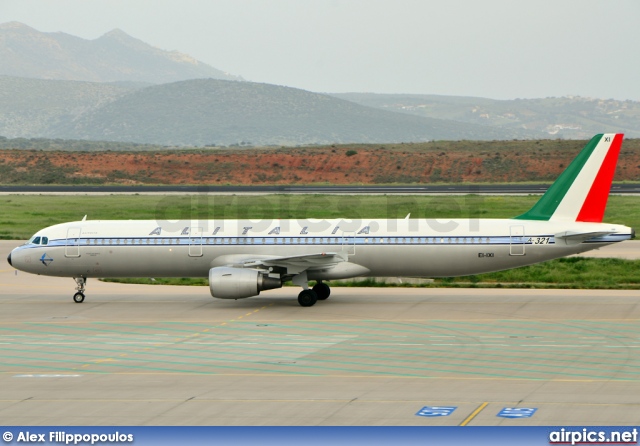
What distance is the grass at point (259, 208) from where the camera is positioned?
6850 cm

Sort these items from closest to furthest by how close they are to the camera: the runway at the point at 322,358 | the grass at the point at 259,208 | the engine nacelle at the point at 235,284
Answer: the runway at the point at 322,358, the engine nacelle at the point at 235,284, the grass at the point at 259,208

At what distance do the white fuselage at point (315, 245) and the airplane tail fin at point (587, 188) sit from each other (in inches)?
21.4

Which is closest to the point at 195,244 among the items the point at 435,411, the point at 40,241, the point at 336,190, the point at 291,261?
the point at 291,261

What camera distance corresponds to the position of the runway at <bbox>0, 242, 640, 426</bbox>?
2023 cm

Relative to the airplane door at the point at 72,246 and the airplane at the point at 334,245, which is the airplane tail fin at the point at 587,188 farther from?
the airplane door at the point at 72,246

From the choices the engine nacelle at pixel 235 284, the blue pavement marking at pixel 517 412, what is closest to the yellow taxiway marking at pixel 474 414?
the blue pavement marking at pixel 517 412

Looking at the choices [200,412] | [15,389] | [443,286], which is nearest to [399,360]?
[200,412]

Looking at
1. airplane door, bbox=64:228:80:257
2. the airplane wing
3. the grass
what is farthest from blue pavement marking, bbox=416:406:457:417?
the grass

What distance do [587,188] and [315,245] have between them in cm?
1130

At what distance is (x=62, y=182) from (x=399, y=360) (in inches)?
4352

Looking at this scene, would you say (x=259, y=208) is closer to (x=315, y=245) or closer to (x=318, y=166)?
(x=315, y=245)

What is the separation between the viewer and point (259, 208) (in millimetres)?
76312

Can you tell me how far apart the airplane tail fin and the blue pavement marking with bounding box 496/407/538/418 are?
57.5 feet

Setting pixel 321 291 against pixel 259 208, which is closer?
pixel 321 291
